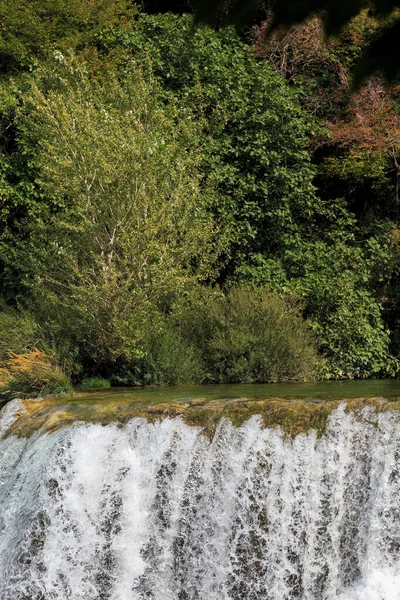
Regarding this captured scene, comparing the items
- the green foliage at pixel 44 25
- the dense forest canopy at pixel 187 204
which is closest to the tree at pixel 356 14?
the dense forest canopy at pixel 187 204

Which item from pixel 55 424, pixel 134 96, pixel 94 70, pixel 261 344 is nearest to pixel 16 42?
pixel 94 70

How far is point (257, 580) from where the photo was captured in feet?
28.6

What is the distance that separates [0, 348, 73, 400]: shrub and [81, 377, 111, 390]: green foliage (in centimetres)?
93

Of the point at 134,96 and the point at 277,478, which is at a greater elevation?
the point at 134,96

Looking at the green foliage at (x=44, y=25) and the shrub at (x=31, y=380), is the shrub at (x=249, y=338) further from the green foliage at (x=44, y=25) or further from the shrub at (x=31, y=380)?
the green foliage at (x=44, y=25)

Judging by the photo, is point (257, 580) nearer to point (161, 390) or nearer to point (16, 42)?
point (161, 390)

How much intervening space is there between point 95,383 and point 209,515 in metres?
4.81

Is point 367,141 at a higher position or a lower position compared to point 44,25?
lower

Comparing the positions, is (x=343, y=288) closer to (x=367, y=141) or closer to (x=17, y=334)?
(x=367, y=141)

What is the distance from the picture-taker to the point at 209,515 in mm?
9031

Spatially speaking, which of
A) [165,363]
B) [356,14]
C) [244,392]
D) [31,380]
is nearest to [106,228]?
[165,363]

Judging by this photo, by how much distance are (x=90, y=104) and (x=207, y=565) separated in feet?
25.9

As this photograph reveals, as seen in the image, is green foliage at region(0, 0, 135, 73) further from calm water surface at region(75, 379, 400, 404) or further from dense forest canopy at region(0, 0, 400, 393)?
calm water surface at region(75, 379, 400, 404)

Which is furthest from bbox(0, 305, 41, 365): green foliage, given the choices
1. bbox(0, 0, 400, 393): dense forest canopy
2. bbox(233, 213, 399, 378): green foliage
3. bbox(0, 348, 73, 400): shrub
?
bbox(233, 213, 399, 378): green foliage
